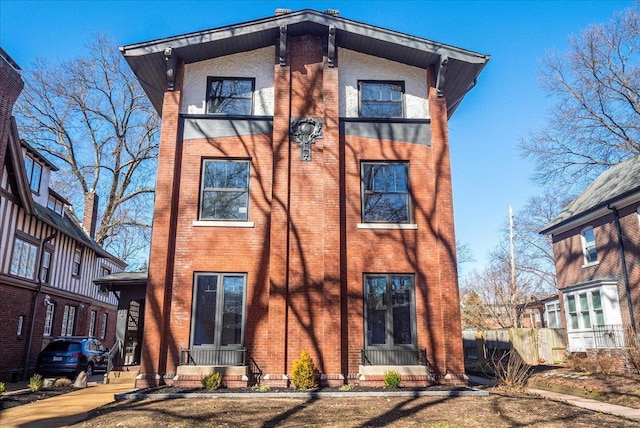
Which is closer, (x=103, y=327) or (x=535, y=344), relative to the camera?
(x=535, y=344)

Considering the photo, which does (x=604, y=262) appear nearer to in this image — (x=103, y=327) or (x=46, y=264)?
(x=46, y=264)

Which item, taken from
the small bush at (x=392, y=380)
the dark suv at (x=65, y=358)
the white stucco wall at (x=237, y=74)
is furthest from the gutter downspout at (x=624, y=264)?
the dark suv at (x=65, y=358)

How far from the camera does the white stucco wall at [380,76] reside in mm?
14219

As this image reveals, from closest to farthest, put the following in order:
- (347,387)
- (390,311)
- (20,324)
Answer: (347,387) < (390,311) < (20,324)

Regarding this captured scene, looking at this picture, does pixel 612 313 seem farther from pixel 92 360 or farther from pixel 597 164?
pixel 92 360

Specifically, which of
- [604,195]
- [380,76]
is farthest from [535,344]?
[380,76]

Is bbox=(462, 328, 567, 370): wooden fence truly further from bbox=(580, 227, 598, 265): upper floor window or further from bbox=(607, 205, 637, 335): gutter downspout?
bbox=(607, 205, 637, 335): gutter downspout

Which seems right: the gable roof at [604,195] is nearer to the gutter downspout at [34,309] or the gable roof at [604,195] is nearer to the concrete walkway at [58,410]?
the concrete walkway at [58,410]

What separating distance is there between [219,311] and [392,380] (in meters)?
4.75

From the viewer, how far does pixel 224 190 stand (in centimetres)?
1336

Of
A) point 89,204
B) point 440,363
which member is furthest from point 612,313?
point 89,204

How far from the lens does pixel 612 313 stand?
19.3m

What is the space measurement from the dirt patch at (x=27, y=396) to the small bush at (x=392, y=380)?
29.2 feet

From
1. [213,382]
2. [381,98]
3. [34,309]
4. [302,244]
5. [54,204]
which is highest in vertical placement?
[381,98]
